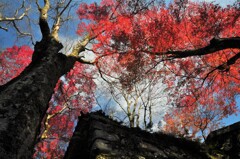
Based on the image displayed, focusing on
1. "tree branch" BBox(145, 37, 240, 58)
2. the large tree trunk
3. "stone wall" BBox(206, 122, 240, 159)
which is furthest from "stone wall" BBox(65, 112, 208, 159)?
"tree branch" BBox(145, 37, 240, 58)

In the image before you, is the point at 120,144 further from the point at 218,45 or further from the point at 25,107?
the point at 218,45

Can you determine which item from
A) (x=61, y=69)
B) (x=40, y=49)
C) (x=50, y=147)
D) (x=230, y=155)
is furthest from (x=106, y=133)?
(x=50, y=147)

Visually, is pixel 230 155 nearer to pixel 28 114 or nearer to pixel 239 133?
pixel 239 133

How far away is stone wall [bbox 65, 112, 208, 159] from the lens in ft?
10.2

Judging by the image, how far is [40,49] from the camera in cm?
747

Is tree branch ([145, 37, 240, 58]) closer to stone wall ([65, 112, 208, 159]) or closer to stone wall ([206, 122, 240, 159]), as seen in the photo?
stone wall ([206, 122, 240, 159])

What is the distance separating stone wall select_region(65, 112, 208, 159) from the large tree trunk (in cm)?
87

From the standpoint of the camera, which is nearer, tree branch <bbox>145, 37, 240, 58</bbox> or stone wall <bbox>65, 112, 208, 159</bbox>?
stone wall <bbox>65, 112, 208, 159</bbox>

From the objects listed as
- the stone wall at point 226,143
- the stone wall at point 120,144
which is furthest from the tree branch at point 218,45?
the stone wall at point 120,144

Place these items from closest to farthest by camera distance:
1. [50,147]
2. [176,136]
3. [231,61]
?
[176,136], [231,61], [50,147]

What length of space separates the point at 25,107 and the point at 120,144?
6.38ft

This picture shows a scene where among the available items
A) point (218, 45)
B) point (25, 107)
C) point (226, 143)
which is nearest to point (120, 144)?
point (25, 107)

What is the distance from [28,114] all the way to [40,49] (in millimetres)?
4058

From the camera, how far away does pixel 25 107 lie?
400 cm
